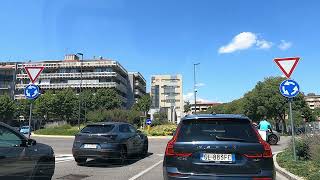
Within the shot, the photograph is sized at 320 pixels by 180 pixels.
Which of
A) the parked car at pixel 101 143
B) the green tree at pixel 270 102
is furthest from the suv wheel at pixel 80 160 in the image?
the green tree at pixel 270 102

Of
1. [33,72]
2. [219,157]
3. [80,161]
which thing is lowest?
[80,161]

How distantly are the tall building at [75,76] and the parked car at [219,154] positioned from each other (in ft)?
356

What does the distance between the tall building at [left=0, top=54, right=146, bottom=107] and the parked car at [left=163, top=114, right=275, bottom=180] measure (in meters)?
109

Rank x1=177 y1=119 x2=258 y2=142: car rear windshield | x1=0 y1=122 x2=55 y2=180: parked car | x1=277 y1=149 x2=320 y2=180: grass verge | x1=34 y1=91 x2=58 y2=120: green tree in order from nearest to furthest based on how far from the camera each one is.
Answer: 1. x1=177 y1=119 x2=258 y2=142: car rear windshield
2. x1=0 y1=122 x2=55 y2=180: parked car
3. x1=277 y1=149 x2=320 y2=180: grass verge
4. x1=34 y1=91 x2=58 y2=120: green tree

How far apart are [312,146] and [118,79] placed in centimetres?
10930

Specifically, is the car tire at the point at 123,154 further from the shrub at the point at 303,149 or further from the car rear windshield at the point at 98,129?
the shrub at the point at 303,149

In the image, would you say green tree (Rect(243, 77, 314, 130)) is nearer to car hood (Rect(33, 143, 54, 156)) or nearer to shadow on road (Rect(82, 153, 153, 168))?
shadow on road (Rect(82, 153, 153, 168))

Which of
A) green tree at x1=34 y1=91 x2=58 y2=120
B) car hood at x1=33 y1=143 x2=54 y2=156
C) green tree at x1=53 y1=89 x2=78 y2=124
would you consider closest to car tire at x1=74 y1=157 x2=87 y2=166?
car hood at x1=33 y1=143 x2=54 y2=156

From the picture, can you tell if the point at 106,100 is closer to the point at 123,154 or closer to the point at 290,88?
Answer: the point at 123,154

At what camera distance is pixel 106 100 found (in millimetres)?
99625

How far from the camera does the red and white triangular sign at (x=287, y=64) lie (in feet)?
48.7

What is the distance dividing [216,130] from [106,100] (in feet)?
304

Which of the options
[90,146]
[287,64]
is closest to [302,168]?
[287,64]

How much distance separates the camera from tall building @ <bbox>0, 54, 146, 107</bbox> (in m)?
118
